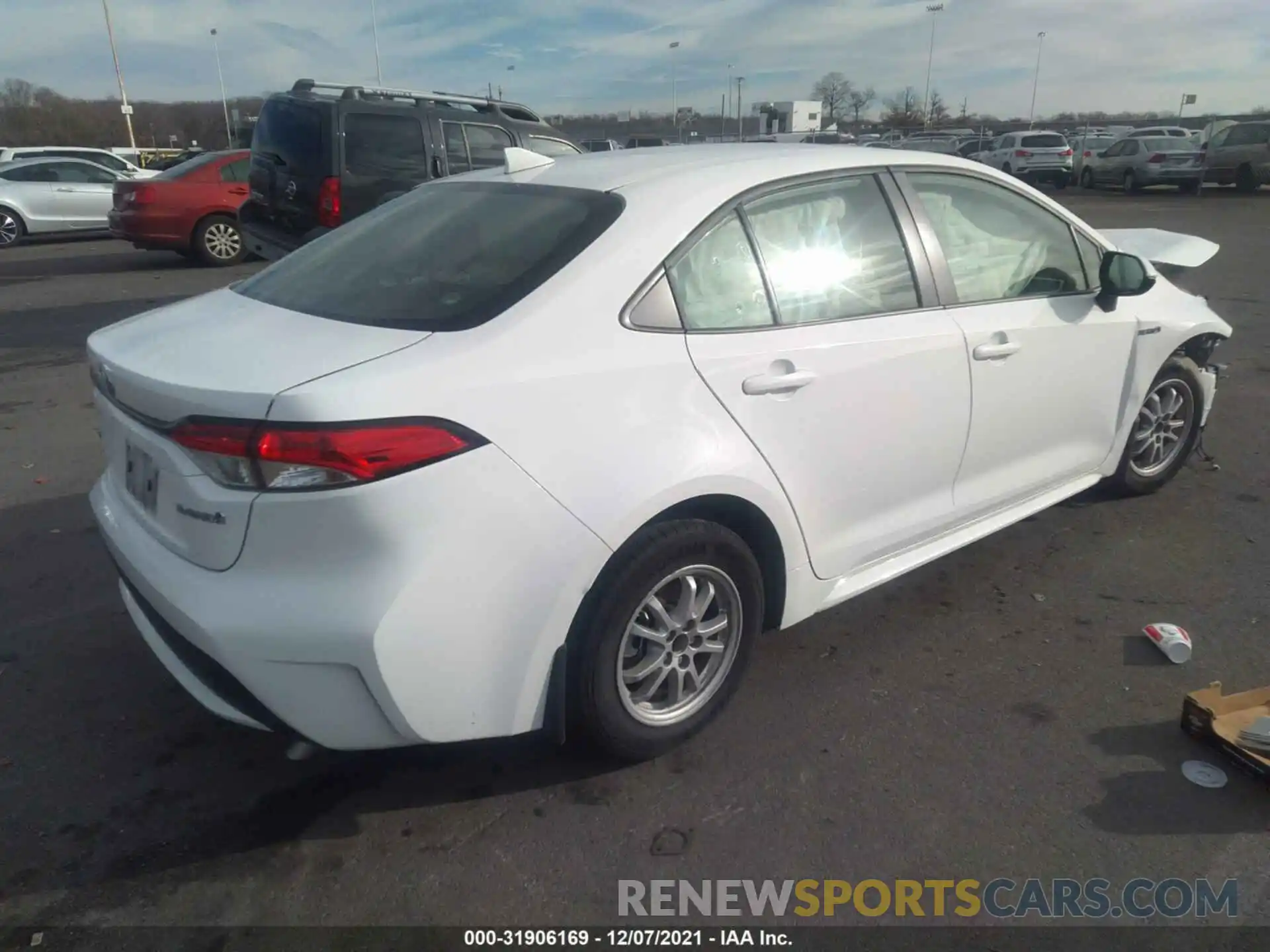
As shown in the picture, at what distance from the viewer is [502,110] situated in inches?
381

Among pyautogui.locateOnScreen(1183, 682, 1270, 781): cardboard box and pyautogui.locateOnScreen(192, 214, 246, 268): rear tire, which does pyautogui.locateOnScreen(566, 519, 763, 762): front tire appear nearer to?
pyautogui.locateOnScreen(1183, 682, 1270, 781): cardboard box

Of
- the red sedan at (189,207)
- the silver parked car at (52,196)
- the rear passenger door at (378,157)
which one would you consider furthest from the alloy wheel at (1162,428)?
the silver parked car at (52,196)

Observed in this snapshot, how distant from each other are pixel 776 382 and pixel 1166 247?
136 inches

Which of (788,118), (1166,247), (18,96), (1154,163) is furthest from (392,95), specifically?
(18,96)

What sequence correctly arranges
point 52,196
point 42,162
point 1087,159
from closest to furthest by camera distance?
point 42,162 < point 52,196 < point 1087,159

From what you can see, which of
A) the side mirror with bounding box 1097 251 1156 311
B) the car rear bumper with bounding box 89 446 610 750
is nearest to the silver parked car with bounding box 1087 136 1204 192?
the side mirror with bounding box 1097 251 1156 311

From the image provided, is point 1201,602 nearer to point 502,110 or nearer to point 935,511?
point 935,511

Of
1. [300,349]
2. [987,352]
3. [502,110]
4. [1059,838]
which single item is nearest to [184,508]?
[300,349]

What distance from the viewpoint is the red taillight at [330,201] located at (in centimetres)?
828

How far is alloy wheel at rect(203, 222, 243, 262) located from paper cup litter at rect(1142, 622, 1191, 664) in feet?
41.8

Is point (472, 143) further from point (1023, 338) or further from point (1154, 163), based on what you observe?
point (1154, 163)

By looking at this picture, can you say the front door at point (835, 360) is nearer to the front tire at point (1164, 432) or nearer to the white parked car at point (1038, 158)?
the front tire at point (1164, 432)

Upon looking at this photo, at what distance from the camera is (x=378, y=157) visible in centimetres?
855

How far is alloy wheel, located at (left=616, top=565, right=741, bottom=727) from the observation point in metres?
2.65
